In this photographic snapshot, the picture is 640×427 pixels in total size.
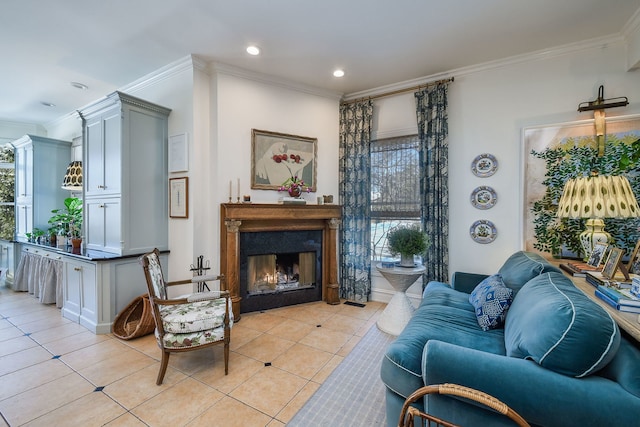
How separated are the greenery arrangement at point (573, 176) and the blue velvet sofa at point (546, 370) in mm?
1701

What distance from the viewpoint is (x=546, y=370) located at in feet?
3.81

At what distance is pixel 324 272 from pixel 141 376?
2326 millimetres

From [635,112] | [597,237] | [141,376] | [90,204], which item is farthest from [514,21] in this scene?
[90,204]

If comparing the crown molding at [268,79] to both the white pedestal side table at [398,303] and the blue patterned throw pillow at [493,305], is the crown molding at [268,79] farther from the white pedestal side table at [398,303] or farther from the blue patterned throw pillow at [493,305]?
the blue patterned throw pillow at [493,305]

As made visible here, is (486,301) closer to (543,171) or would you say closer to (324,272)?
(543,171)

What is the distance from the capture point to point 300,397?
1952mm

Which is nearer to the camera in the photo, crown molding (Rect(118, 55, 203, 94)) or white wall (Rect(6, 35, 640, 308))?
white wall (Rect(6, 35, 640, 308))

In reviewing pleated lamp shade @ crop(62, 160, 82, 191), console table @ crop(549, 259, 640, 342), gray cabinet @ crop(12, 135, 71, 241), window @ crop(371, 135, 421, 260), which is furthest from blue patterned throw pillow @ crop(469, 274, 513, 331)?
gray cabinet @ crop(12, 135, 71, 241)

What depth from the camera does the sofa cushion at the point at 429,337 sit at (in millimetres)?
1506

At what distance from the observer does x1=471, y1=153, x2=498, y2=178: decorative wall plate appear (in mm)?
3197

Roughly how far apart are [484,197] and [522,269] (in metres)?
1.32

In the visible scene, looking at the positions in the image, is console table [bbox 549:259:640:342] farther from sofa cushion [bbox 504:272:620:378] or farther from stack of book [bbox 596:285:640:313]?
sofa cushion [bbox 504:272:620:378]

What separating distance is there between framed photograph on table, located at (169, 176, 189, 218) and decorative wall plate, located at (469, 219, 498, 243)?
3357 millimetres

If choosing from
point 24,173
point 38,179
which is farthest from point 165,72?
point 24,173
